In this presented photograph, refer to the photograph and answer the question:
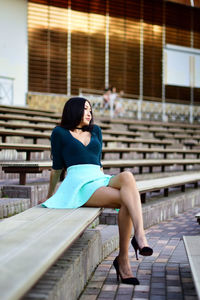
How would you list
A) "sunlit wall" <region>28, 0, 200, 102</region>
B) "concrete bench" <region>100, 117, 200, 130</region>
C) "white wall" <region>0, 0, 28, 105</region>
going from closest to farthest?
"concrete bench" <region>100, 117, 200, 130</region>
"white wall" <region>0, 0, 28, 105</region>
"sunlit wall" <region>28, 0, 200, 102</region>

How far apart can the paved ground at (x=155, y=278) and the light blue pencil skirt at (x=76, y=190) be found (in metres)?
0.53

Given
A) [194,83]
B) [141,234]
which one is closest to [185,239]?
[141,234]

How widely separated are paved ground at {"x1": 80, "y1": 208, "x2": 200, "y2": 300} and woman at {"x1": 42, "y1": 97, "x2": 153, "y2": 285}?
127 mm

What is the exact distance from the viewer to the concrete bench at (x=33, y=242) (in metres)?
1.56

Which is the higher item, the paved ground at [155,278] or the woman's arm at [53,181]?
the woman's arm at [53,181]

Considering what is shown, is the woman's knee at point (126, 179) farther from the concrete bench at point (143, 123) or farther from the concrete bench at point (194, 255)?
the concrete bench at point (143, 123)

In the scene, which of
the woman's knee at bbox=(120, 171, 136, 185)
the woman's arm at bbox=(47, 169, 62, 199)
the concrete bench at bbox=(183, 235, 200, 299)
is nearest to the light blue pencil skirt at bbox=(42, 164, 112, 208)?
the woman's arm at bbox=(47, 169, 62, 199)

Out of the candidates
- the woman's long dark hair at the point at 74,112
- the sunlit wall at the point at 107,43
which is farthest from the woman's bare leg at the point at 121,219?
the sunlit wall at the point at 107,43

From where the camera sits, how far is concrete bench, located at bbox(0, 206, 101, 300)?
→ 61.3 inches

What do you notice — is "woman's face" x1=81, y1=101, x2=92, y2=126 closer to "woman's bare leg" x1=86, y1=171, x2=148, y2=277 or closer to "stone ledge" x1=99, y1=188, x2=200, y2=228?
"woman's bare leg" x1=86, y1=171, x2=148, y2=277

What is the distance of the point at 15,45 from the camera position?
13.8m

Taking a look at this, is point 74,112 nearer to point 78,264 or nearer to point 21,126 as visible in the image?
point 78,264

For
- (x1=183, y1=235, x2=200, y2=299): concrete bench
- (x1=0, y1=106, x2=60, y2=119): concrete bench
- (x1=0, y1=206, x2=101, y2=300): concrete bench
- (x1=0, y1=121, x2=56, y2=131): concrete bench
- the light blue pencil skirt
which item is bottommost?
(x1=183, y1=235, x2=200, y2=299): concrete bench

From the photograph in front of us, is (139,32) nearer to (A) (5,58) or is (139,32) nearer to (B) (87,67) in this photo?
(B) (87,67)
